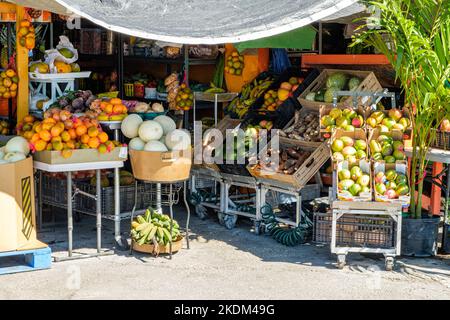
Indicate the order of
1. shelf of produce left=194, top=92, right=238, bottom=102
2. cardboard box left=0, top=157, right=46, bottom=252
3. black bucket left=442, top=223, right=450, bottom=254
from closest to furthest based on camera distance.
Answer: cardboard box left=0, top=157, right=46, bottom=252, black bucket left=442, top=223, right=450, bottom=254, shelf of produce left=194, top=92, right=238, bottom=102

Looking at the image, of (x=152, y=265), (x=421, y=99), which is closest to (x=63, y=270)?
(x=152, y=265)

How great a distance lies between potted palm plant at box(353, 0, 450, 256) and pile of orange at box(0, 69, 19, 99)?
362 centimetres

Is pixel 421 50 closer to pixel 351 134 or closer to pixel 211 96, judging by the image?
pixel 351 134

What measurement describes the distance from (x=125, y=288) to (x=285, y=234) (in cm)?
215

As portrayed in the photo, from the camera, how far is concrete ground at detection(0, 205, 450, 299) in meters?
7.11

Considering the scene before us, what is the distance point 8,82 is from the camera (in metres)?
8.83

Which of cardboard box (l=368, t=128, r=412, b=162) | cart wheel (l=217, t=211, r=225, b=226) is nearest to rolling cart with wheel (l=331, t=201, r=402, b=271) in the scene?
cardboard box (l=368, t=128, r=412, b=162)

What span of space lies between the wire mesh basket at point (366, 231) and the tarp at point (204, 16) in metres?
1.95

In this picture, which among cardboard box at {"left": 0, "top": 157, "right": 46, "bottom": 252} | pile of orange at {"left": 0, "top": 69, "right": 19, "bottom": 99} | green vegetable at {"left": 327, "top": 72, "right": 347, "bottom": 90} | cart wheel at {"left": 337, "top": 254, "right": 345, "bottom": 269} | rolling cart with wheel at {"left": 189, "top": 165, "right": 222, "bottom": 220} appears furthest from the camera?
rolling cart with wheel at {"left": 189, "top": 165, "right": 222, "bottom": 220}

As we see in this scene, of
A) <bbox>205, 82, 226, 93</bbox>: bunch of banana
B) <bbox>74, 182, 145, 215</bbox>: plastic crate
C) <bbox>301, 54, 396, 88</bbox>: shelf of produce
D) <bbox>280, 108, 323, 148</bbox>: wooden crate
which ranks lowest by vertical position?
<bbox>74, 182, 145, 215</bbox>: plastic crate

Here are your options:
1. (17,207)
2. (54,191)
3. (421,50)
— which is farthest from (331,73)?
(17,207)

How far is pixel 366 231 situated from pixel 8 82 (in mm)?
4010

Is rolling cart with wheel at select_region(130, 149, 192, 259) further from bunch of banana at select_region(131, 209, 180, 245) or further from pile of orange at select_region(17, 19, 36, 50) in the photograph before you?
pile of orange at select_region(17, 19, 36, 50)

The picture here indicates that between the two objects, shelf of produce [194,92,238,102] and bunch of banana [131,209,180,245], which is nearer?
bunch of banana [131,209,180,245]
